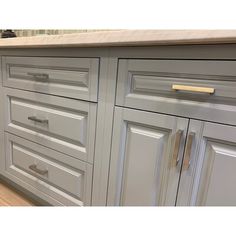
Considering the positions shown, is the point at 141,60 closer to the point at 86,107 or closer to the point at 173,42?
the point at 173,42

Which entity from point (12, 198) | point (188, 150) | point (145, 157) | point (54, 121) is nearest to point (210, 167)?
point (188, 150)

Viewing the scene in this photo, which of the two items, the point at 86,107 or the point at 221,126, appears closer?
the point at 221,126

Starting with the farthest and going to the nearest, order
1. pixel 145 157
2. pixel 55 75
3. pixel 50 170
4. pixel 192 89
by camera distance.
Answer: pixel 50 170
pixel 55 75
pixel 145 157
pixel 192 89

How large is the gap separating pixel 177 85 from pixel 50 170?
68 cm

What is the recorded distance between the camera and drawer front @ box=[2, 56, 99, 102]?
70cm

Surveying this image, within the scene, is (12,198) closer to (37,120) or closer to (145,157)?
(37,120)

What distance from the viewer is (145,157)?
25.2 inches

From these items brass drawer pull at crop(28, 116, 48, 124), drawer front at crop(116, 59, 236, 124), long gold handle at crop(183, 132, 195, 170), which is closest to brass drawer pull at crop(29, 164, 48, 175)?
brass drawer pull at crop(28, 116, 48, 124)

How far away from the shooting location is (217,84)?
50cm
